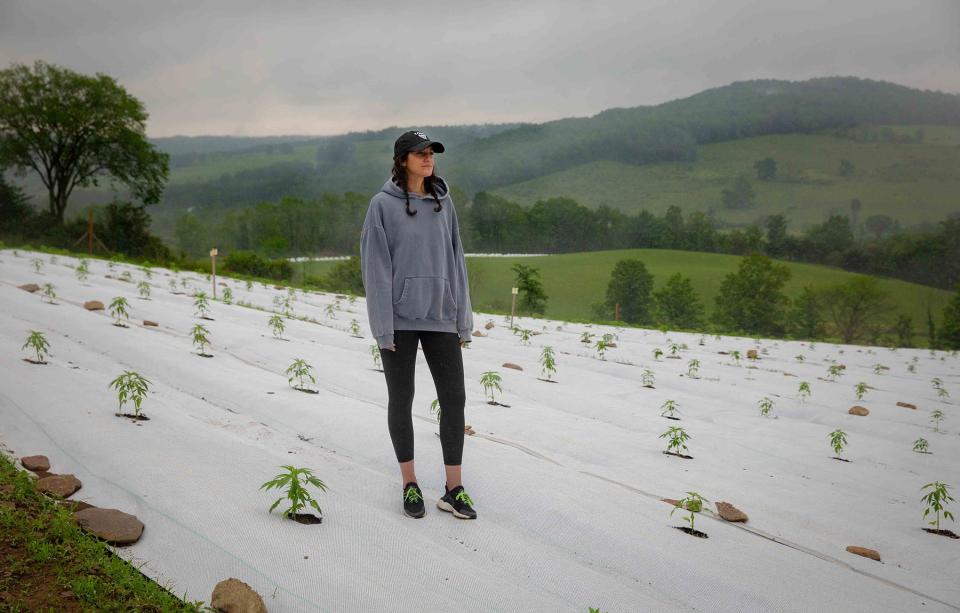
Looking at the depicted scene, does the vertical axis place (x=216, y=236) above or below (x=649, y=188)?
below

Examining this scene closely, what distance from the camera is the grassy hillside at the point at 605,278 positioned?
5788cm

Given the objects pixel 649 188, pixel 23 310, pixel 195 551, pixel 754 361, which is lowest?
pixel 754 361

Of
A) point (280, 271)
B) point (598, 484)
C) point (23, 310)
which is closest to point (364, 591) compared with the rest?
point (598, 484)

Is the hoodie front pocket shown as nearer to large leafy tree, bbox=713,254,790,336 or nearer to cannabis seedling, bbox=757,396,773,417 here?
cannabis seedling, bbox=757,396,773,417

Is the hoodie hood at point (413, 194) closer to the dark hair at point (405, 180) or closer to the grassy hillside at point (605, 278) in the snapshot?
the dark hair at point (405, 180)

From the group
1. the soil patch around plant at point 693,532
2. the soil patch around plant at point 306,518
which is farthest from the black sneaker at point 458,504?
the soil patch around plant at point 693,532

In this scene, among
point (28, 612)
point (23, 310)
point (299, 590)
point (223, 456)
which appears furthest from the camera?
point (23, 310)

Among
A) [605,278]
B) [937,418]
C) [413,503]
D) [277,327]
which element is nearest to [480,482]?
[413,503]

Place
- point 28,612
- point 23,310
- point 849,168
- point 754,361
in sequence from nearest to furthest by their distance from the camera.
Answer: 1. point 28,612
2. point 23,310
3. point 754,361
4. point 849,168

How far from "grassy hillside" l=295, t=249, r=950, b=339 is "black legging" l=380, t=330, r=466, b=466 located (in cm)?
4633

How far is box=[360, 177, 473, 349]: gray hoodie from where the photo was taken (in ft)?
10.1

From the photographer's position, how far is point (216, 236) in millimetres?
93250

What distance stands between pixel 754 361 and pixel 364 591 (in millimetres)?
11825

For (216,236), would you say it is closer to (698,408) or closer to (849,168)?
(698,408)
